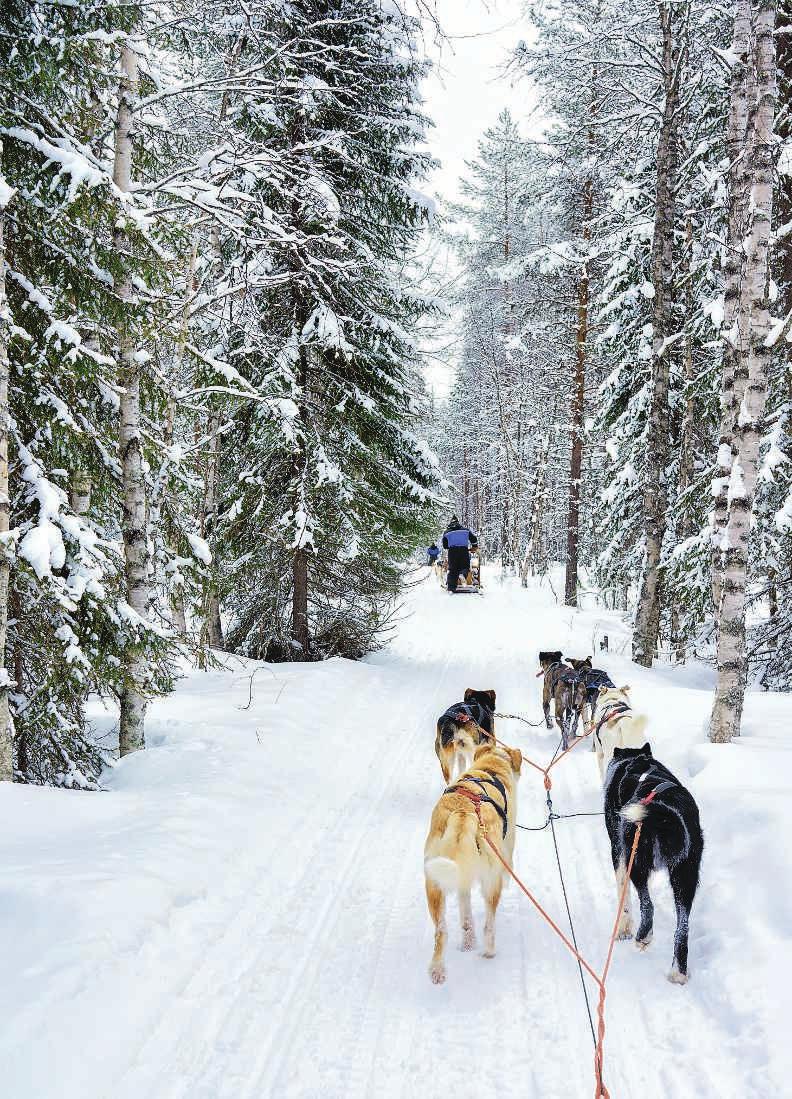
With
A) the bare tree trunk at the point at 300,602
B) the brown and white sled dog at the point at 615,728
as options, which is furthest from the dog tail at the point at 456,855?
the bare tree trunk at the point at 300,602

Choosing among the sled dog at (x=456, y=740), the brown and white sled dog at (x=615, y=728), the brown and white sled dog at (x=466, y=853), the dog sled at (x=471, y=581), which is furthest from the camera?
the dog sled at (x=471, y=581)

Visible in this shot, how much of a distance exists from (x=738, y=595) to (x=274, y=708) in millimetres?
5581

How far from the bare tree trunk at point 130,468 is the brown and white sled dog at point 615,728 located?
14.1 ft

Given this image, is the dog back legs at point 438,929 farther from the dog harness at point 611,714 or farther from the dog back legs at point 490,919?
the dog harness at point 611,714

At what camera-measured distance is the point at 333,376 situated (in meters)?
10.6

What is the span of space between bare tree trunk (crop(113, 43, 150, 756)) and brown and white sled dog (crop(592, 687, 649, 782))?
4309 mm

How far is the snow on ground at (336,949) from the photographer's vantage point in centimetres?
295

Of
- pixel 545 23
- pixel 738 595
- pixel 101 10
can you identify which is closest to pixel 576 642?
pixel 738 595

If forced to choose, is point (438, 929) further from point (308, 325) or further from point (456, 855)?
point (308, 325)

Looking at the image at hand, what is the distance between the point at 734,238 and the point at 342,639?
28.8ft

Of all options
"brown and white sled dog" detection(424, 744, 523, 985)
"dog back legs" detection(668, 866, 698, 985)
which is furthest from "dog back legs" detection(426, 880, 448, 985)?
"dog back legs" detection(668, 866, 698, 985)

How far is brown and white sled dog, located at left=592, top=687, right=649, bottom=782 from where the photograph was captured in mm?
5531

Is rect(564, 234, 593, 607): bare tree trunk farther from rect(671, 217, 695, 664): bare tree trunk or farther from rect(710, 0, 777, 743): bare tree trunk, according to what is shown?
rect(710, 0, 777, 743): bare tree trunk

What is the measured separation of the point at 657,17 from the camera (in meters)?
10.1
